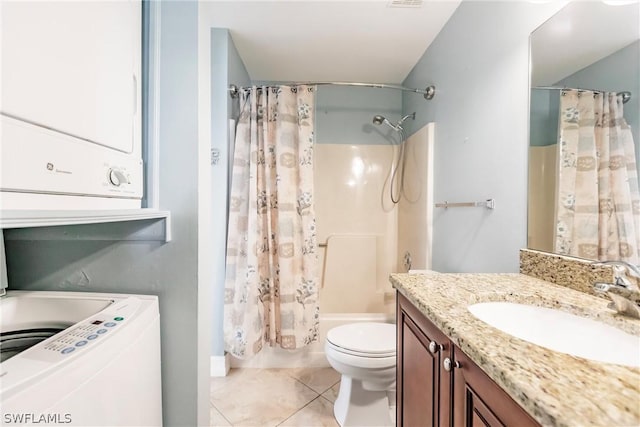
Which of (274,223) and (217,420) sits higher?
(274,223)

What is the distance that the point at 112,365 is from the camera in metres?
0.66

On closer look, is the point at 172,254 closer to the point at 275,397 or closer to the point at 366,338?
the point at 366,338

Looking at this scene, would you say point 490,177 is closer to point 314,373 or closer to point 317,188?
point 317,188

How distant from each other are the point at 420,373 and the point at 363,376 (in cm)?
72

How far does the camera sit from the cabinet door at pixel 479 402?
1.51 ft

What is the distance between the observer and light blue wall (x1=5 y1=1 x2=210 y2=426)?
0.98 metres

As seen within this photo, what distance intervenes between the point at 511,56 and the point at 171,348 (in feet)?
6.03

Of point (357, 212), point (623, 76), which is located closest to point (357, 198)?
point (357, 212)

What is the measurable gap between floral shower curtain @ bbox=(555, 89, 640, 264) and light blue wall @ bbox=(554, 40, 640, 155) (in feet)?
0.06

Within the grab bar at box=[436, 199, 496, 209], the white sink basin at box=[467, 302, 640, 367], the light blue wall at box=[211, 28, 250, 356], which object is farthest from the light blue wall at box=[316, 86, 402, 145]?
the white sink basin at box=[467, 302, 640, 367]

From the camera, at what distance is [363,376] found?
4.80 ft

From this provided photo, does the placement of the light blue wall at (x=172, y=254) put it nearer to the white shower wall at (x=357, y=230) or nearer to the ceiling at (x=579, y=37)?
the ceiling at (x=579, y=37)

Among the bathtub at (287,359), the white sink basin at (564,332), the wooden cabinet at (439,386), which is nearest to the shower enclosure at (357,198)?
the bathtub at (287,359)

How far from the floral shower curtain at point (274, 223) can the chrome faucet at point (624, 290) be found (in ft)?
5.05
